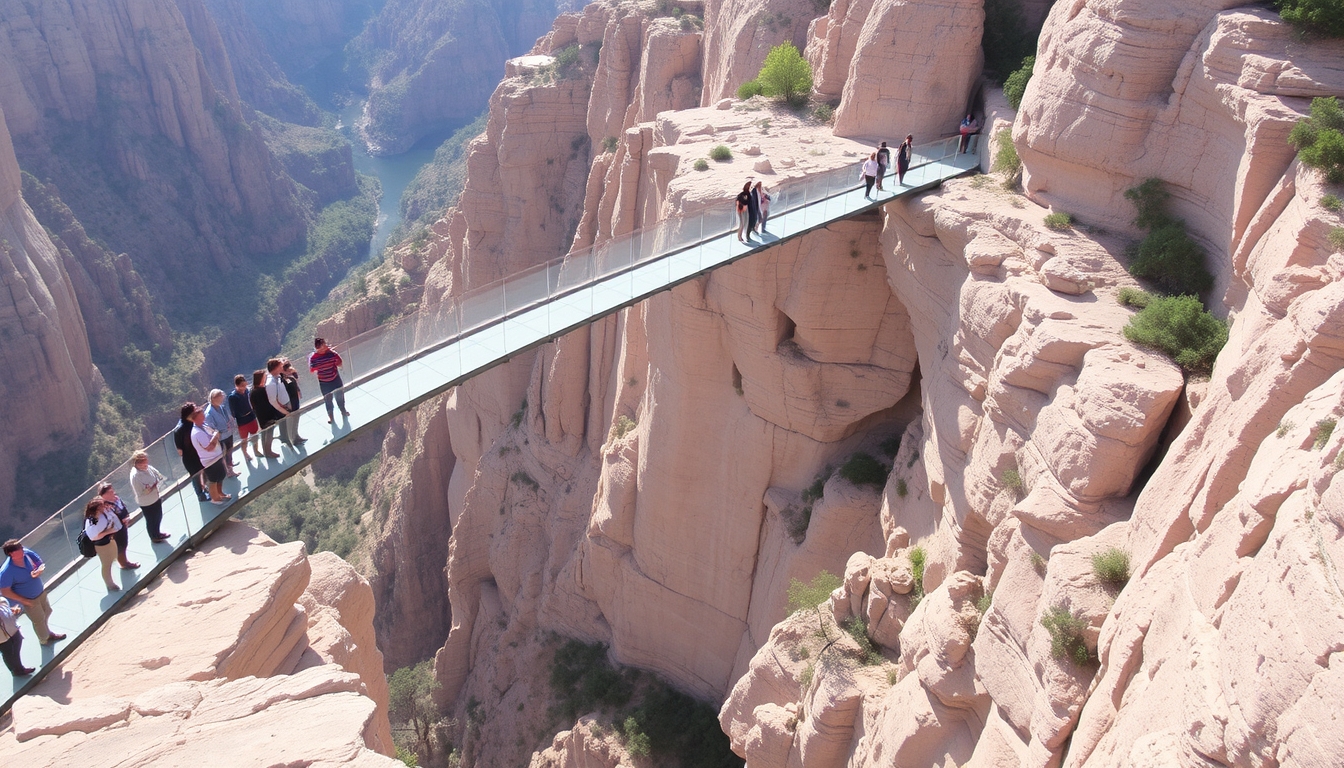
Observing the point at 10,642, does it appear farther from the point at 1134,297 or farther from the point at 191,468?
the point at 1134,297

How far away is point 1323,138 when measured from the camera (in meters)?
10.2

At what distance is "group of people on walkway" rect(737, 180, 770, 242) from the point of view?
17.5 m

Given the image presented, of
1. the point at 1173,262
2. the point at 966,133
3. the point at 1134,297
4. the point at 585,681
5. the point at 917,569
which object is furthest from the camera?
the point at 585,681

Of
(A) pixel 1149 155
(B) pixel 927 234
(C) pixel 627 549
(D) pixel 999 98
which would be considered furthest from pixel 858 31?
(C) pixel 627 549

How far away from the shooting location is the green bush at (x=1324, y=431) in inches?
293

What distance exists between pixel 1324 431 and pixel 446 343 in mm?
12573

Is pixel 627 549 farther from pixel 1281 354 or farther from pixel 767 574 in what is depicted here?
pixel 1281 354

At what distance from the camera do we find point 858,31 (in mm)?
21812

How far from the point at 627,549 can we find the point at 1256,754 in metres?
19.5

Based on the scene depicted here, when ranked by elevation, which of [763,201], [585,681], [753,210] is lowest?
[585,681]

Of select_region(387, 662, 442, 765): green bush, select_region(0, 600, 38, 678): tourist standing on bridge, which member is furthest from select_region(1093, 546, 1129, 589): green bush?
select_region(387, 662, 442, 765): green bush

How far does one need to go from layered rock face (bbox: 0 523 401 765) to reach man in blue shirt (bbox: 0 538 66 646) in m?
0.48

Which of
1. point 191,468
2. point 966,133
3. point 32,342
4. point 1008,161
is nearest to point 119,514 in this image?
point 191,468

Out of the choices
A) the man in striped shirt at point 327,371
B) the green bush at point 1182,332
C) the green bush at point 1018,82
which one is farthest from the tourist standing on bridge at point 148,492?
the green bush at point 1018,82
